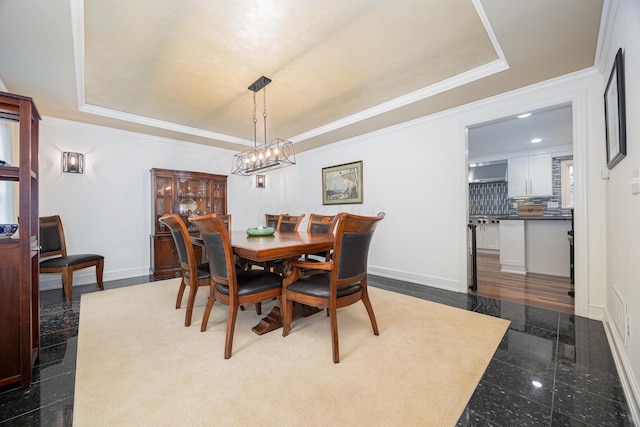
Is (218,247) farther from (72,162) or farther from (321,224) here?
(72,162)

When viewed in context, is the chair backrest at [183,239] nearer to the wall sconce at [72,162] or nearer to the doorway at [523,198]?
the wall sconce at [72,162]

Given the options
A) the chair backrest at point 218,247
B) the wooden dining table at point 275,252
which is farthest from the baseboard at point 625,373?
the chair backrest at point 218,247

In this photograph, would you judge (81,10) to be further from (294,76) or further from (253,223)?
(253,223)

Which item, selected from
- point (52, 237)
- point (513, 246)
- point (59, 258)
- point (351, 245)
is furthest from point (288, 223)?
point (513, 246)

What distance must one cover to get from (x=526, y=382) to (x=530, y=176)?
571 centimetres

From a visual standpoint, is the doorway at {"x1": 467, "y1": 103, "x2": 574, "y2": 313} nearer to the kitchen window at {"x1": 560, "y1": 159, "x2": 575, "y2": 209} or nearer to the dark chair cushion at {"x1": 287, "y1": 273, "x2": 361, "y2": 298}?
the kitchen window at {"x1": 560, "y1": 159, "x2": 575, "y2": 209}

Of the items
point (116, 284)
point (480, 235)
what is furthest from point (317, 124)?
point (480, 235)

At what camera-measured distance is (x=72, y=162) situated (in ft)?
11.9

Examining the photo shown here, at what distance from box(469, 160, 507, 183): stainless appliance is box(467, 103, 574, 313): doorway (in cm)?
11

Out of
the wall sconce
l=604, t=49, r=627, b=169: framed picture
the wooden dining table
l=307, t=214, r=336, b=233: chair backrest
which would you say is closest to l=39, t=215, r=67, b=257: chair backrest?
the wall sconce

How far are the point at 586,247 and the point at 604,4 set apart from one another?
197cm

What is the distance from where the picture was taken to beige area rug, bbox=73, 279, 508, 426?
1.29 meters

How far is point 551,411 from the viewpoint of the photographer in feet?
4.26

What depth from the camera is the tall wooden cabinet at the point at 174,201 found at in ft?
13.0
